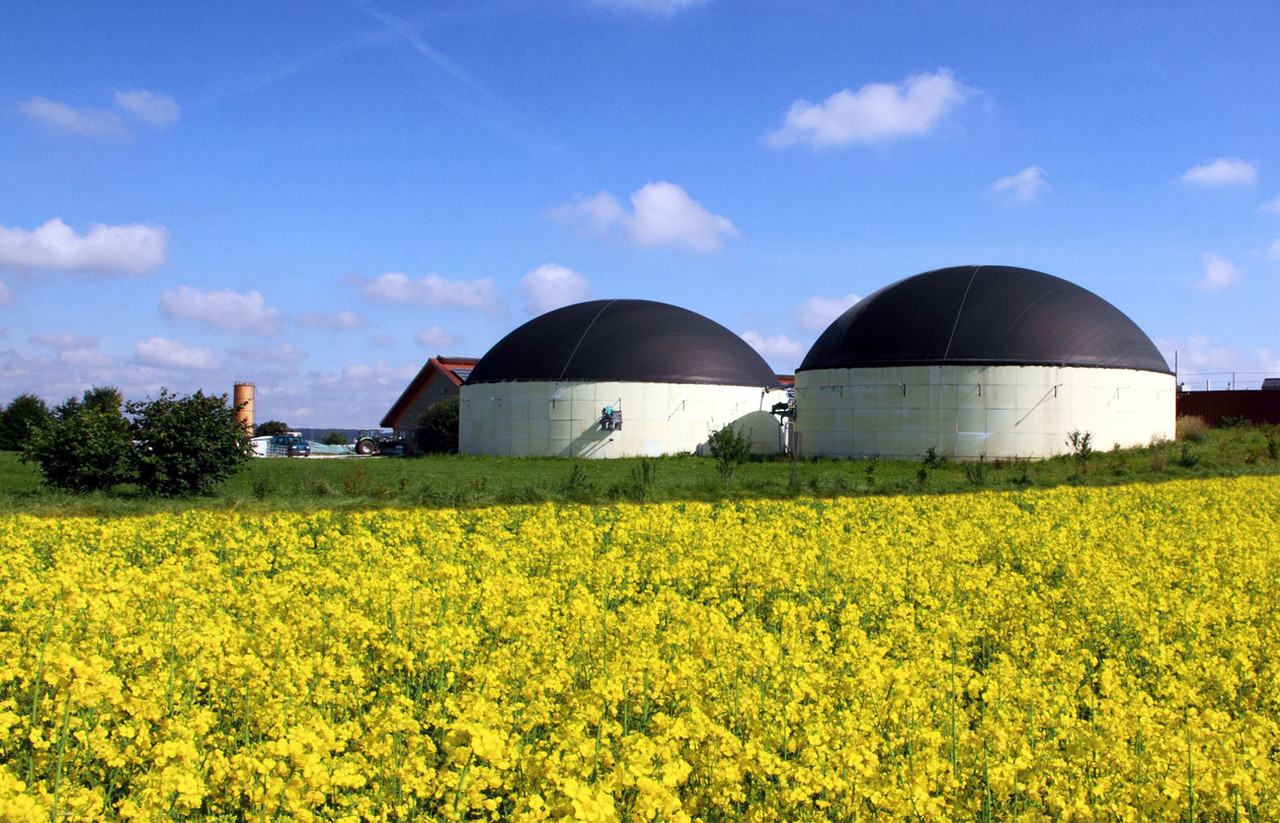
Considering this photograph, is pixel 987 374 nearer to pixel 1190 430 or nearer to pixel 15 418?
pixel 1190 430

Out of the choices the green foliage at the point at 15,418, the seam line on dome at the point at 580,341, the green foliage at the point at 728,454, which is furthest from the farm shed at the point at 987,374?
the green foliage at the point at 15,418

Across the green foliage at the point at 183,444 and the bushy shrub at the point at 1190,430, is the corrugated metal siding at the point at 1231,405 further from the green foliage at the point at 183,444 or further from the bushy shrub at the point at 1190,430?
the green foliage at the point at 183,444

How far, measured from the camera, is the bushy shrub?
155 feet

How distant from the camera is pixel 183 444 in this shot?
20.7 m

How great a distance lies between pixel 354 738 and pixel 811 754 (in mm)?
2300

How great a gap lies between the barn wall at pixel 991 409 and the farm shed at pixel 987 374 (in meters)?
0.04

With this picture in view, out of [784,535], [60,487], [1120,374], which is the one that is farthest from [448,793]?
[1120,374]

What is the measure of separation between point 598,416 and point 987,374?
61.2 ft

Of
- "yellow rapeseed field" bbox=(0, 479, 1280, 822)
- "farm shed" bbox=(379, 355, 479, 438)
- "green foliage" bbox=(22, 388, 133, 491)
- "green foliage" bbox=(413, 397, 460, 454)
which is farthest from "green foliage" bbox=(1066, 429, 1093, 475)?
"farm shed" bbox=(379, 355, 479, 438)

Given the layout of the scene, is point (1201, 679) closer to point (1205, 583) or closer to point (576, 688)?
point (1205, 583)

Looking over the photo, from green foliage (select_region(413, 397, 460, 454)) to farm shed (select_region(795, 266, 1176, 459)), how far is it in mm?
22340

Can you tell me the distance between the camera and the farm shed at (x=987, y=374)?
137 ft

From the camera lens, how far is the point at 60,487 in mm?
20750

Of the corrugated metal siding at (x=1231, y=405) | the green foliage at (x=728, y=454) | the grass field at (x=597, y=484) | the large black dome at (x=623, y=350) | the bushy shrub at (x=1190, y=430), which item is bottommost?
the grass field at (x=597, y=484)
